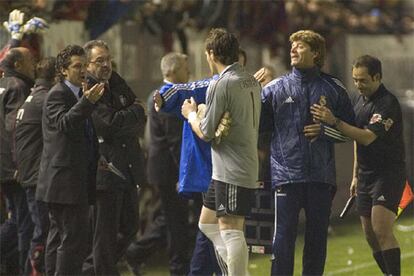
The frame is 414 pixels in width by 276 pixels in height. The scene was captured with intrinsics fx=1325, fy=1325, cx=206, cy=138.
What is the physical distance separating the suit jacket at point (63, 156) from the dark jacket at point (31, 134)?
1020 millimetres

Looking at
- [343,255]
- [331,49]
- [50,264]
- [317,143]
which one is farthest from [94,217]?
[331,49]

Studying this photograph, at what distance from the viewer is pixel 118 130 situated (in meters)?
10.1

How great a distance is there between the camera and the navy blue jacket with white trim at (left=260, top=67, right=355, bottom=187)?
950 cm

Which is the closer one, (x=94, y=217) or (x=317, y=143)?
(x=317, y=143)

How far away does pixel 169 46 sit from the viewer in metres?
15.9

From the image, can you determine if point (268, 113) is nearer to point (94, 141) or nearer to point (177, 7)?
point (94, 141)

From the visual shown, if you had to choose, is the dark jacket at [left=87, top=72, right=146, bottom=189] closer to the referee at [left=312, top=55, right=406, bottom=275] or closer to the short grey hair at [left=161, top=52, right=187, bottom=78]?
the short grey hair at [left=161, top=52, right=187, bottom=78]

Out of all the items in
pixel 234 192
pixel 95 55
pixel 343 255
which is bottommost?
pixel 343 255

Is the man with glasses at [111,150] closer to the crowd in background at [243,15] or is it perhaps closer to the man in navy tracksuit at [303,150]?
the man in navy tracksuit at [303,150]

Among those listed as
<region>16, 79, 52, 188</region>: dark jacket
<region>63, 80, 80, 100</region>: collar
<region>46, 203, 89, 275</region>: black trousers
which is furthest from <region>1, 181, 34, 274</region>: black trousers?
<region>63, 80, 80, 100</region>: collar

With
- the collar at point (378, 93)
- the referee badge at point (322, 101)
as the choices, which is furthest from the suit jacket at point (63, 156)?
the collar at point (378, 93)

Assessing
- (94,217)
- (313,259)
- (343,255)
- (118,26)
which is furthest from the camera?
(118,26)

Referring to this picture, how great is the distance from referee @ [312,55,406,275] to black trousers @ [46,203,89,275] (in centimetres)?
215

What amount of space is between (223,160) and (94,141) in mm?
1377
